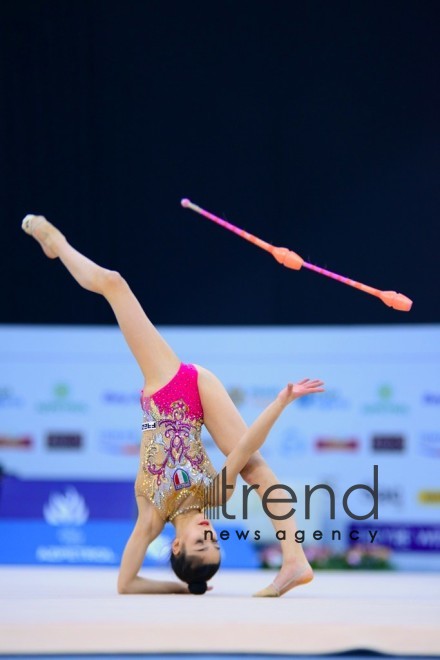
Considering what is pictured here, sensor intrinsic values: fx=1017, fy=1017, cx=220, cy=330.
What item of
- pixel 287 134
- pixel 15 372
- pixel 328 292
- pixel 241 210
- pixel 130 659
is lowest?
pixel 130 659

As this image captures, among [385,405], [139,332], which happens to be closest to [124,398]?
[385,405]

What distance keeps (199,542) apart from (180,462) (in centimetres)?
34

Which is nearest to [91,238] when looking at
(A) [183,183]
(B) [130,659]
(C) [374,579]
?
(A) [183,183]

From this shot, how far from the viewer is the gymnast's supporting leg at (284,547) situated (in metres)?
3.47

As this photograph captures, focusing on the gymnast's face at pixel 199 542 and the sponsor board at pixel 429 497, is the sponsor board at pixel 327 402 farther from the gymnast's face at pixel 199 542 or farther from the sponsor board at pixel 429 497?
the gymnast's face at pixel 199 542

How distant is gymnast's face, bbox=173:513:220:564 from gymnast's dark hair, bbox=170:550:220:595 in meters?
0.02

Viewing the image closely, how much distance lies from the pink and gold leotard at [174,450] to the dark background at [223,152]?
2.89 meters

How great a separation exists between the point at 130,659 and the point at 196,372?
5.41ft

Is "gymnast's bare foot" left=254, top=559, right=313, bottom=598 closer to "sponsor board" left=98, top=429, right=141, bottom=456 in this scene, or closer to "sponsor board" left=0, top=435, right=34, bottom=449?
"sponsor board" left=98, top=429, right=141, bottom=456

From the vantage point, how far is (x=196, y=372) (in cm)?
377

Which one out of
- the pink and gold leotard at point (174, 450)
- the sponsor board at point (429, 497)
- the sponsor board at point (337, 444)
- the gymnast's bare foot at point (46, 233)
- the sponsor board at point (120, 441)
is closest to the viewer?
the pink and gold leotard at point (174, 450)

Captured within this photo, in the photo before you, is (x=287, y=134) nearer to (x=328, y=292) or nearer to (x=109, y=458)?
(x=328, y=292)

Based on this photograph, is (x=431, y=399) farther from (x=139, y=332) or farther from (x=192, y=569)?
(x=192, y=569)

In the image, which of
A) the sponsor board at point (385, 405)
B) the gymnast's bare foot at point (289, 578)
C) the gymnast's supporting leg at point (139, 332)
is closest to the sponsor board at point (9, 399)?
the sponsor board at point (385, 405)
